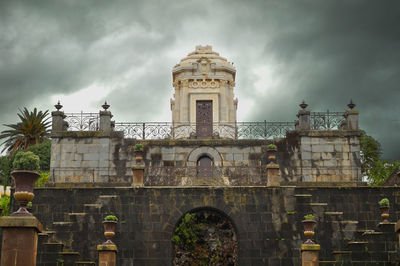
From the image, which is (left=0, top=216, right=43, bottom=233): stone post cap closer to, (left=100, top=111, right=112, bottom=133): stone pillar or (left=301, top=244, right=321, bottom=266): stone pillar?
(left=301, top=244, right=321, bottom=266): stone pillar

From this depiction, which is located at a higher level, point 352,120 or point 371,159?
point 352,120

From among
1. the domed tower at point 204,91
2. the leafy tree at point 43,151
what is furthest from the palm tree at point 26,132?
the domed tower at point 204,91

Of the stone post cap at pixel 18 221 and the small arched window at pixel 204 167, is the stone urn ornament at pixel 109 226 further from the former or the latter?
the stone post cap at pixel 18 221

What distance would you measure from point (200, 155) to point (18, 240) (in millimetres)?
14672

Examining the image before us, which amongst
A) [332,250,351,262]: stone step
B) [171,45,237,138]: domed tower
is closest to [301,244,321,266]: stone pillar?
[332,250,351,262]: stone step

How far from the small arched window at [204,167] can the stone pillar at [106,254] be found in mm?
6124

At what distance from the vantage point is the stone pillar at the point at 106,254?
64.3 feet

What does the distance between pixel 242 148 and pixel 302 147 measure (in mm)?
2895

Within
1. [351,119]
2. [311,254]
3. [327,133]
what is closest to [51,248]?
[311,254]

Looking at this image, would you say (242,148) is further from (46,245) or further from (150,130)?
(46,245)

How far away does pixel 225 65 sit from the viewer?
113 feet

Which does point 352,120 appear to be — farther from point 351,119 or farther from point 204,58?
point 204,58

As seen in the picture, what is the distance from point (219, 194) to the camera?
22.3 m

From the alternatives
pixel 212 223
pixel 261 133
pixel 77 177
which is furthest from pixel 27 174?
pixel 261 133
